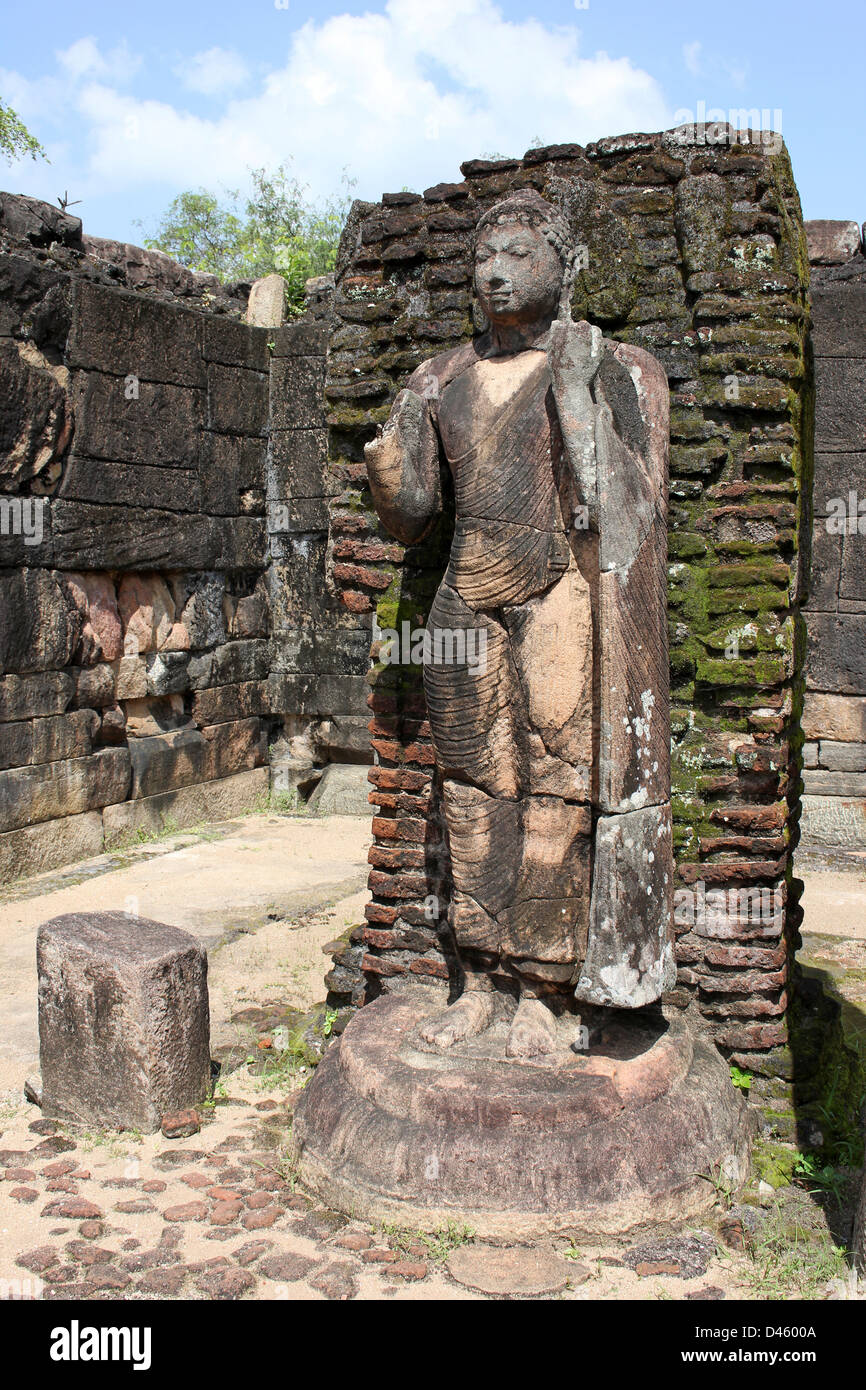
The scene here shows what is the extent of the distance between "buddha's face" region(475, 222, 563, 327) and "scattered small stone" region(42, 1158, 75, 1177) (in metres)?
3.09

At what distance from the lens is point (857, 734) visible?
8.19 meters

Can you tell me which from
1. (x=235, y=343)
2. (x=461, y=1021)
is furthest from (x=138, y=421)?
(x=461, y=1021)

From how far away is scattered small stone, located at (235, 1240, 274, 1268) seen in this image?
10.5ft

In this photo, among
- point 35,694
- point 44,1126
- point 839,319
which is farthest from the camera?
point 839,319

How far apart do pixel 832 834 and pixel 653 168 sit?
530 centimetres

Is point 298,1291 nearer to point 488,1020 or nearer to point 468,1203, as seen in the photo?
point 468,1203

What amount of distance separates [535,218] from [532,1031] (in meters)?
2.53

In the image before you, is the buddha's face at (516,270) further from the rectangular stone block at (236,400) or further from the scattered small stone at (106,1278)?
the rectangular stone block at (236,400)

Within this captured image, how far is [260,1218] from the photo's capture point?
3.44m

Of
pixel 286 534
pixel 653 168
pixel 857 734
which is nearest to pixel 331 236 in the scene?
pixel 286 534

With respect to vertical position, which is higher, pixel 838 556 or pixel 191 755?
pixel 838 556

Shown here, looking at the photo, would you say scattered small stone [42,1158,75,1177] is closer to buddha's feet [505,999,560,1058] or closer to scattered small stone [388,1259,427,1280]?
scattered small stone [388,1259,427,1280]

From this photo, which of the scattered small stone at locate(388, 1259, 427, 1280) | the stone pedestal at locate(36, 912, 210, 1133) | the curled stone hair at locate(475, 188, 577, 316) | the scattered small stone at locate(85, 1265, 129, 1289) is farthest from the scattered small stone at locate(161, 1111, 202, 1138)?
the curled stone hair at locate(475, 188, 577, 316)

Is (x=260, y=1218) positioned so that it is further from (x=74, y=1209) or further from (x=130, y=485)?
(x=130, y=485)
